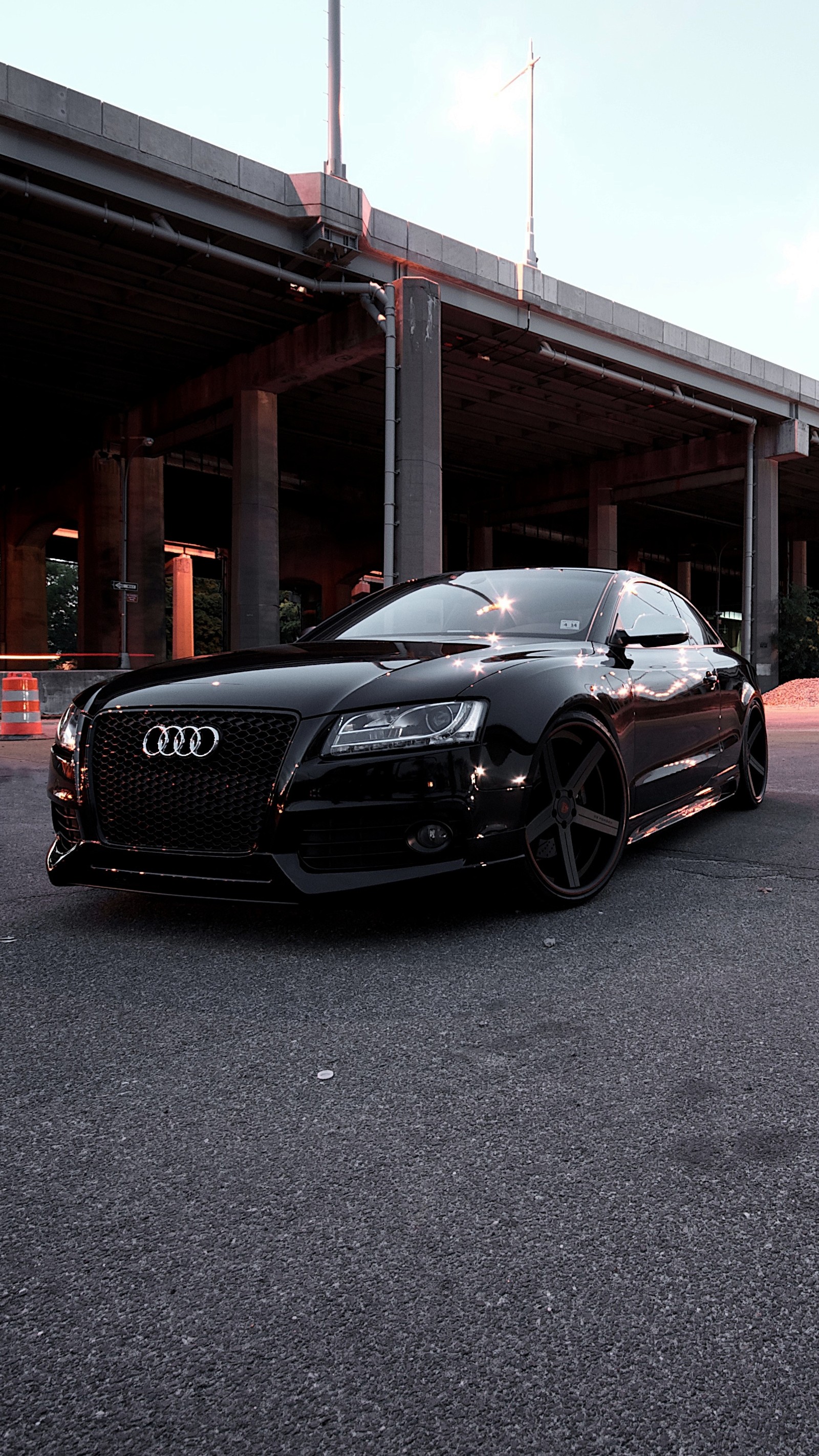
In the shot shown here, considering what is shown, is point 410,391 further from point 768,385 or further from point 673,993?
point 673,993

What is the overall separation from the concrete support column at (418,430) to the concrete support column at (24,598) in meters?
24.8

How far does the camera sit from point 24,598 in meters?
43.2

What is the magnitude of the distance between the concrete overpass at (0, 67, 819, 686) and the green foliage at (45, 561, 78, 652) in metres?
55.0

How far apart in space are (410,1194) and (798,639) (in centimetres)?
3333

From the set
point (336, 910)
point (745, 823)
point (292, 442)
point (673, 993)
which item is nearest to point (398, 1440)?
point (673, 993)

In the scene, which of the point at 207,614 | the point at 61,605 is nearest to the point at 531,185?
the point at 207,614

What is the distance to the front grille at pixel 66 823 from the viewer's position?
3.63m

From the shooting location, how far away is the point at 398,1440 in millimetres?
1251

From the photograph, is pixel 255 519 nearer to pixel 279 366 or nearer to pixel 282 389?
pixel 282 389

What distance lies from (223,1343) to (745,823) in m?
4.93

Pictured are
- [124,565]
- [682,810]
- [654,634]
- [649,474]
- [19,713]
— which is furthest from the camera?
[649,474]

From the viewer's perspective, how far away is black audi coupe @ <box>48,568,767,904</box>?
330 cm

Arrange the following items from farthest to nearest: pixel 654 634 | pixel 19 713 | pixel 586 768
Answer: pixel 19 713 < pixel 654 634 < pixel 586 768

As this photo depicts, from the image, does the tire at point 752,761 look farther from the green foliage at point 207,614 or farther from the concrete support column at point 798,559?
the green foliage at point 207,614
